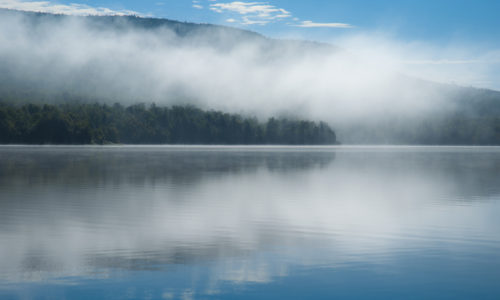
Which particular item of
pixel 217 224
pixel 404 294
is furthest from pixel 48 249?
pixel 404 294

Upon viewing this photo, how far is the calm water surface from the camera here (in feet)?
38.3

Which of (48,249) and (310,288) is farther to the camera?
(48,249)

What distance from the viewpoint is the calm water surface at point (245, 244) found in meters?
11.7

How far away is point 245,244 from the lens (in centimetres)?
1605

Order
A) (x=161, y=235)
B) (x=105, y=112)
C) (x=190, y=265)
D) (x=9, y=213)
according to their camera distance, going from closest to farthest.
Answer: (x=190, y=265), (x=161, y=235), (x=9, y=213), (x=105, y=112)

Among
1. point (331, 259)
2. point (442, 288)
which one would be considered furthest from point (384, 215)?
point (442, 288)

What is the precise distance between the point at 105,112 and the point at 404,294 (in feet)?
611

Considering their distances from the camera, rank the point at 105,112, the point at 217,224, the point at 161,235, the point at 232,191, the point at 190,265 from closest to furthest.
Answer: the point at 190,265, the point at 161,235, the point at 217,224, the point at 232,191, the point at 105,112

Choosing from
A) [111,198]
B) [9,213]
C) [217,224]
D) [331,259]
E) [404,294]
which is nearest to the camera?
[404,294]

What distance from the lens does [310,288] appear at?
38.4ft

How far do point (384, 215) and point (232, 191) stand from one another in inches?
399

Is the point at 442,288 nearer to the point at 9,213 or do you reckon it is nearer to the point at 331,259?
the point at 331,259

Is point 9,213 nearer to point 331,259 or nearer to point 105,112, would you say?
point 331,259

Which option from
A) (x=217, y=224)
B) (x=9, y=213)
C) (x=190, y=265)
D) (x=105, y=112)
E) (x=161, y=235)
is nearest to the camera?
(x=190, y=265)
